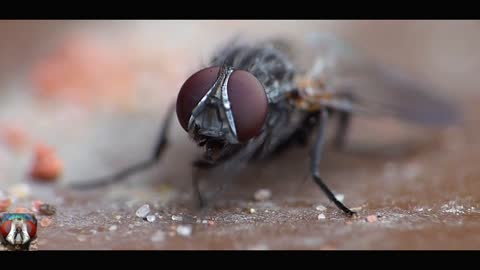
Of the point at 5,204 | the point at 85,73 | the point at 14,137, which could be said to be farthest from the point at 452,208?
the point at 85,73

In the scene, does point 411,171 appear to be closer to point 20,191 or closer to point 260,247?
point 260,247

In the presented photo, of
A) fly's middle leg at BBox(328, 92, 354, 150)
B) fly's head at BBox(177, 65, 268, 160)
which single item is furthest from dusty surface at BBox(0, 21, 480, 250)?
fly's head at BBox(177, 65, 268, 160)

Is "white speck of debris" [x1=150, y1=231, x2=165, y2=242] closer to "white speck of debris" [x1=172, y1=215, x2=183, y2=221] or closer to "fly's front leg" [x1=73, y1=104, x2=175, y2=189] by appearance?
"white speck of debris" [x1=172, y1=215, x2=183, y2=221]

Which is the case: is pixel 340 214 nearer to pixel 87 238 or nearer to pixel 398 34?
pixel 87 238

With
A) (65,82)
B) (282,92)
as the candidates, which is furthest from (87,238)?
(65,82)

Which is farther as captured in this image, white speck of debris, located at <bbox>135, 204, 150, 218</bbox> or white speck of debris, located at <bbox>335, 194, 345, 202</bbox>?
white speck of debris, located at <bbox>335, 194, 345, 202</bbox>
